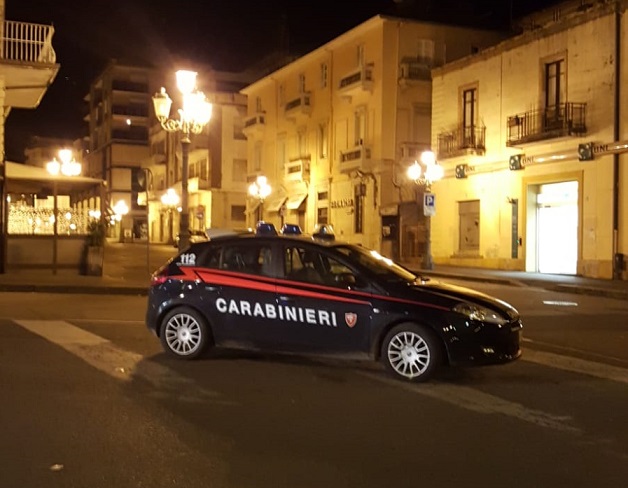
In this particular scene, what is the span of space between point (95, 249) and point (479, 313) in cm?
1589

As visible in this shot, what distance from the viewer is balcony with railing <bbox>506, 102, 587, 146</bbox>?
2547 centimetres

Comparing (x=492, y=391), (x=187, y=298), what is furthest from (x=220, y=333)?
(x=492, y=391)

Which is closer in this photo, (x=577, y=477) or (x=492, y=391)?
(x=577, y=477)

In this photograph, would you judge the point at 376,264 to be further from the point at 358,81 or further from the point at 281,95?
the point at 281,95

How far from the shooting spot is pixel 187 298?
30.5ft

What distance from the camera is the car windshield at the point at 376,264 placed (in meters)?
8.73

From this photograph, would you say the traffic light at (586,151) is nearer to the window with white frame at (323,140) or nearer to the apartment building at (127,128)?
Result: the window with white frame at (323,140)

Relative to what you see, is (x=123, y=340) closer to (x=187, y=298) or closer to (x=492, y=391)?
(x=187, y=298)

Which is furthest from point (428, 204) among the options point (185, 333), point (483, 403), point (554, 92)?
point (483, 403)

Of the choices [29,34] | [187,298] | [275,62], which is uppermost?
[275,62]

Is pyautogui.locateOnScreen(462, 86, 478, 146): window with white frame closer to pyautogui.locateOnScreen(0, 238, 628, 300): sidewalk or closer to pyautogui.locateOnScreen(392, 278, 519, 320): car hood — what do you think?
pyautogui.locateOnScreen(0, 238, 628, 300): sidewalk

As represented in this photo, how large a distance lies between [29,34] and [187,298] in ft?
49.3

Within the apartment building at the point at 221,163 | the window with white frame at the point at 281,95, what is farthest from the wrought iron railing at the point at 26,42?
the apartment building at the point at 221,163

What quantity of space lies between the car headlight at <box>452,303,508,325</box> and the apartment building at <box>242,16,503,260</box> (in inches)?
1027
